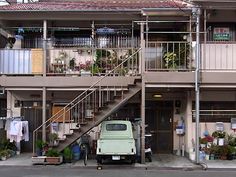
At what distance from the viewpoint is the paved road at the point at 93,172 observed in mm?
16750

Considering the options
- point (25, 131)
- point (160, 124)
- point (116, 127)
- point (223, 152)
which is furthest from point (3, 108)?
point (223, 152)

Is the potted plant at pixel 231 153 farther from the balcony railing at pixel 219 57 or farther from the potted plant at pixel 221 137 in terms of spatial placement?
the balcony railing at pixel 219 57

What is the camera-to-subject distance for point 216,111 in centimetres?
2277

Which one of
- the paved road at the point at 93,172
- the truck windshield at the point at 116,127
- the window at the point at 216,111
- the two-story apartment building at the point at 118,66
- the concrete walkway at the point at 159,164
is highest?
the two-story apartment building at the point at 118,66

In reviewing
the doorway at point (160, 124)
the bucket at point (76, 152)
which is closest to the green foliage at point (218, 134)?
the doorway at point (160, 124)

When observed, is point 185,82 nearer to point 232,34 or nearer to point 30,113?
point 232,34

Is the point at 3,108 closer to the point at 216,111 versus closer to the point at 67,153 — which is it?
the point at 67,153

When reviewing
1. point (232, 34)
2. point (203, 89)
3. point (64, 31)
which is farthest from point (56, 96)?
point (232, 34)

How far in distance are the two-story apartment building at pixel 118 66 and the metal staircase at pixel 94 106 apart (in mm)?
41

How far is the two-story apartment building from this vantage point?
20.3m

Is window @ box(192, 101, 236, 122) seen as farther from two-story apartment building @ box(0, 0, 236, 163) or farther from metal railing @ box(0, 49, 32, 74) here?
metal railing @ box(0, 49, 32, 74)

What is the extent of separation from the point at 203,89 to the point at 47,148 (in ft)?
24.6

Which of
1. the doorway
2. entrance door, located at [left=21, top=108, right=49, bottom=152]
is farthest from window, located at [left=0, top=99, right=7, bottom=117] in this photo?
the doorway

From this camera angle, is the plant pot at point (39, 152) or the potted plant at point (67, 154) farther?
the plant pot at point (39, 152)
